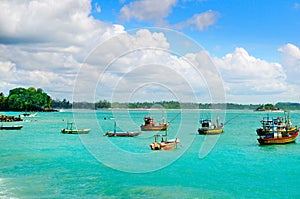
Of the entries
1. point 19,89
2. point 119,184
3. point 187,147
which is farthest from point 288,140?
point 19,89

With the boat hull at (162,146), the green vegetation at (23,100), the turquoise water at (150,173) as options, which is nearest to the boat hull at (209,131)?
the turquoise water at (150,173)

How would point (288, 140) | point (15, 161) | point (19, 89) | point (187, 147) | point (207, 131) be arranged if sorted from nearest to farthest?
point (15, 161), point (187, 147), point (288, 140), point (207, 131), point (19, 89)

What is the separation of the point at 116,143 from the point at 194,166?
16871 mm

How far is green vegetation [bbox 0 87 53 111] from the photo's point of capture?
471 feet

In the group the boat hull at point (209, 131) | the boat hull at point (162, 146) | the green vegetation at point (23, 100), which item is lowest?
the boat hull at point (162, 146)

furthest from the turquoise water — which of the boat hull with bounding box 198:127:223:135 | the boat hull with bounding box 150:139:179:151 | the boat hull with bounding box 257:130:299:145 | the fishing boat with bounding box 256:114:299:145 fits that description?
the boat hull with bounding box 198:127:223:135

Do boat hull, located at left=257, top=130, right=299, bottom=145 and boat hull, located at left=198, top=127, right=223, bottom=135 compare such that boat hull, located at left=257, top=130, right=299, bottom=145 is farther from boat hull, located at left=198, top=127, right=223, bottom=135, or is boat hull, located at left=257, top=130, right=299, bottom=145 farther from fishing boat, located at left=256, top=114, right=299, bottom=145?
boat hull, located at left=198, top=127, right=223, bottom=135

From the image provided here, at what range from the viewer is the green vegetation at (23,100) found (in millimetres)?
143625

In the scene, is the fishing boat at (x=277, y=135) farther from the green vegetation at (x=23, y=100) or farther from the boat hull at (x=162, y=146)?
the green vegetation at (x=23, y=100)

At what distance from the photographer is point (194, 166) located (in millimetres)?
25250

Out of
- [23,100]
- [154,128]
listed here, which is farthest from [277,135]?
[23,100]

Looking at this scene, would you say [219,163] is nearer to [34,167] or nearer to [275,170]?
[275,170]

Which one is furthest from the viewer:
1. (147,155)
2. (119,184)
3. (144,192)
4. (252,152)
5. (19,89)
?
(19,89)

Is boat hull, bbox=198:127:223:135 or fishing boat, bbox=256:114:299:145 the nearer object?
fishing boat, bbox=256:114:299:145
